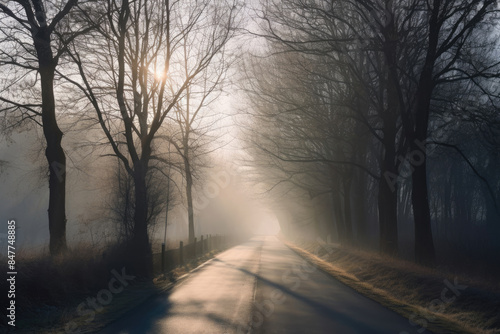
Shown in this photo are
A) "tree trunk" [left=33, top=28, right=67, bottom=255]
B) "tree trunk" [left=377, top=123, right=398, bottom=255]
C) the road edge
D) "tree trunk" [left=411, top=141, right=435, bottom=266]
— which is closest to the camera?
the road edge

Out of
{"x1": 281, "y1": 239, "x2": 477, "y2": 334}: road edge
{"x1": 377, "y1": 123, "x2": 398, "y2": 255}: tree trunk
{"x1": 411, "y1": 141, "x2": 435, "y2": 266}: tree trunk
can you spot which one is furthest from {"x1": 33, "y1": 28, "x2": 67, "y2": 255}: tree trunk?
{"x1": 377, "y1": 123, "x2": 398, "y2": 255}: tree trunk

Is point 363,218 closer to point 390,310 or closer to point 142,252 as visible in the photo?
point 142,252

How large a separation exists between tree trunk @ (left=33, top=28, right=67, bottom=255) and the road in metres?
4.50

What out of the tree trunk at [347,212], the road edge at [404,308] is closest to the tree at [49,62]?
the road edge at [404,308]

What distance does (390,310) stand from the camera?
10984 millimetres

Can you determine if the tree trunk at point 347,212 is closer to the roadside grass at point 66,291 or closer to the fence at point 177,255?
the fence at point 177,255

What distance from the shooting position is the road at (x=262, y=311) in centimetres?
895

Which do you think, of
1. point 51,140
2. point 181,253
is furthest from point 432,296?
point 181,253

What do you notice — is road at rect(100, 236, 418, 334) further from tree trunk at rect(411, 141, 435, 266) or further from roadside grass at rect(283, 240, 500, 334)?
tree trunk at rect(411, 141, 435, 266)

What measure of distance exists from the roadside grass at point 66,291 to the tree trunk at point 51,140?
44.9 inches

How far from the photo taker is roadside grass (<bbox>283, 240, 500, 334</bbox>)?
9.23 m

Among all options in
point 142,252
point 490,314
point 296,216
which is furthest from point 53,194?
point 296,216

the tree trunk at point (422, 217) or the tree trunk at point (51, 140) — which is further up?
the tree trunk at point (51, 140)

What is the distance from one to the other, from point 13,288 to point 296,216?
2045 inches
